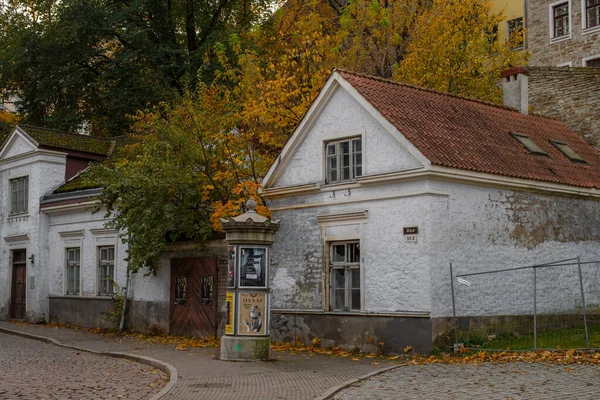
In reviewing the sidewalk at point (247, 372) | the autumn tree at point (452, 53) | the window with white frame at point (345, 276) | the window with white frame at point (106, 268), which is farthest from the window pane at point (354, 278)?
the autumn tree at point (452, 53)

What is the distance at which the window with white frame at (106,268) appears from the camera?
26.9 meters

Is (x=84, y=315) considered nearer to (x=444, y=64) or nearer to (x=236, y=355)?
(x=236, y=355)

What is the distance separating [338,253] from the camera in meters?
19.3

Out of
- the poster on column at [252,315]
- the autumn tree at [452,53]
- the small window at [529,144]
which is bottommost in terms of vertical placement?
the poster on column at [252,315]

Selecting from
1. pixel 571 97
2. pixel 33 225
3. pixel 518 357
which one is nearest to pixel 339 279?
pixel 518 357

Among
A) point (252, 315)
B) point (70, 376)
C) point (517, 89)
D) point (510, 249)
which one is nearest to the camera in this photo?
point (70, 376)

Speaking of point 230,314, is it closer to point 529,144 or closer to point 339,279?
point 339,279

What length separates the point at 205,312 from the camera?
22.3m

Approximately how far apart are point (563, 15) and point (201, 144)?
28.3 meters

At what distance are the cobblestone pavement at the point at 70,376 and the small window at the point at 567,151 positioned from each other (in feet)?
40.6

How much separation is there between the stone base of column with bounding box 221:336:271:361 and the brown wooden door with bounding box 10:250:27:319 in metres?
16.0

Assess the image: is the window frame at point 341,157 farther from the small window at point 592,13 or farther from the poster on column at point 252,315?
the small window at point 592,13

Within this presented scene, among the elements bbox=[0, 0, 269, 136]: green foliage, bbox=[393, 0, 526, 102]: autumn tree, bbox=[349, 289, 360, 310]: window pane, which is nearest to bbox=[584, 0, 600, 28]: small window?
bbox=[393, 0, 526, 102]: autumn tree

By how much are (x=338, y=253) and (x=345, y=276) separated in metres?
0.61
